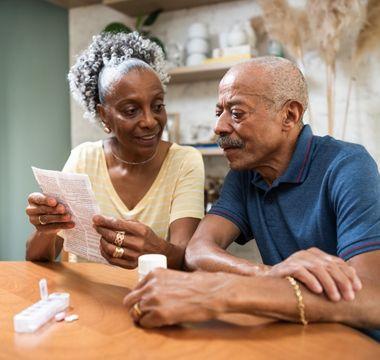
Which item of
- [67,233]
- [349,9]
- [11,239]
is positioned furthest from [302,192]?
[11,239]

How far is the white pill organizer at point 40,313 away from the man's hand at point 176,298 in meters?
0.17

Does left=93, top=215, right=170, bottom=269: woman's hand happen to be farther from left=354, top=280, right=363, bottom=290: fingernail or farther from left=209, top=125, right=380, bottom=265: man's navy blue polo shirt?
left=354, top=280, right=363, bottom=290: fingernail

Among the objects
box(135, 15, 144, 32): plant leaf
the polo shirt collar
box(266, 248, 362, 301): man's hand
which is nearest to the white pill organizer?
box(266, 248, 362, 301): man's hand

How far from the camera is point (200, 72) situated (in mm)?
2979

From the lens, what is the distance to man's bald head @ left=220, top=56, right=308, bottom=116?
1408mm

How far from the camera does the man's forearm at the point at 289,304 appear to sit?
3.01ft

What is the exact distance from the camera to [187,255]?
142 centimetres

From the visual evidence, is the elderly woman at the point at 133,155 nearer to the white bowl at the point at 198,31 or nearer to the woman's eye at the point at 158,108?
the woman's eye at the point at 158,108

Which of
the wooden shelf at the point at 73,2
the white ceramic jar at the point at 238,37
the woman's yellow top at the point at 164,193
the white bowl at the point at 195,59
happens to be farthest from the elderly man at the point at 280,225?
the wooden shelf at the point at 73,2

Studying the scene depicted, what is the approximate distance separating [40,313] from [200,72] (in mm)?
2262

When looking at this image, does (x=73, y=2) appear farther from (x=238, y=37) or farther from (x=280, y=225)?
(x=280, y=225)

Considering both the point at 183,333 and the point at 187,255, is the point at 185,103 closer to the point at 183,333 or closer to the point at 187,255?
the point at 187,255

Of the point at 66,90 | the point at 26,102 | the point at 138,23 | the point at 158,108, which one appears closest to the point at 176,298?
the point at 158,108

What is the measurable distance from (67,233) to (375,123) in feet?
6.55
